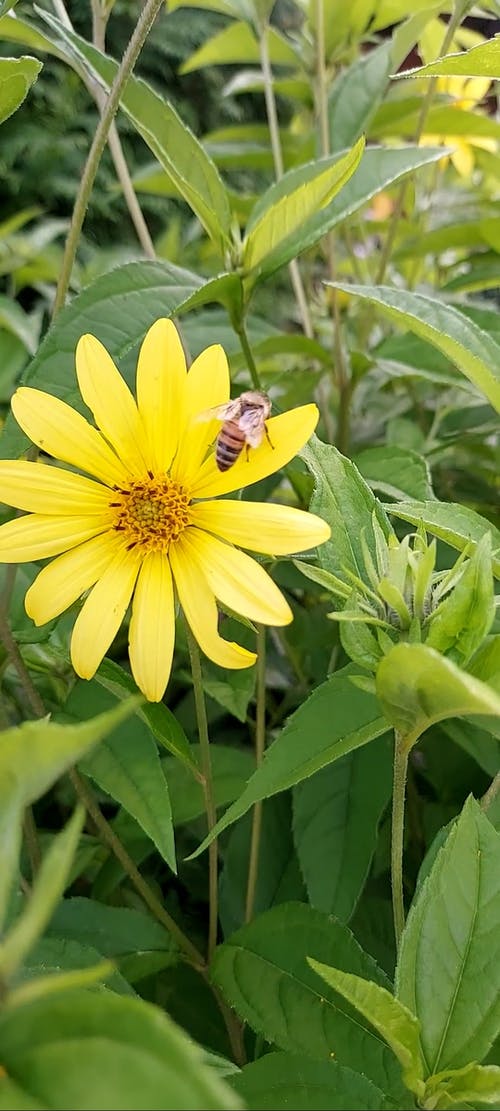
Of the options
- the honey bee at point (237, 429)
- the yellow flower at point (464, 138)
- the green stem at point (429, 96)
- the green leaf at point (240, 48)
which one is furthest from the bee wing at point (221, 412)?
the yellow flower at point (464, 138)

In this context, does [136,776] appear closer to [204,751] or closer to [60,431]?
[204,751]

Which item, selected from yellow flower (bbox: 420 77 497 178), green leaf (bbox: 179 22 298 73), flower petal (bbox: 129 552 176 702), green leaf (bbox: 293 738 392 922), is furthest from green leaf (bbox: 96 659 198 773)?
yellow flower (bbox: 420 77 497 178)

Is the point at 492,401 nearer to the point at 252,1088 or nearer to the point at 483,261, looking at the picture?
the point at 252,1088

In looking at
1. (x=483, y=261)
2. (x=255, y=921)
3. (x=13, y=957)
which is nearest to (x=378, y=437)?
(x=483, y=261)

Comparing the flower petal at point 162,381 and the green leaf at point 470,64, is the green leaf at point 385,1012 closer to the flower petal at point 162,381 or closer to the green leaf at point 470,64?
the flower petal at point 162,381

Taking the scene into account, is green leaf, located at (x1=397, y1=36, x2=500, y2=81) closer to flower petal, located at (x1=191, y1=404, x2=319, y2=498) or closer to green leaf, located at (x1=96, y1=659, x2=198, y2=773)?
flower petal, located at (x1=191, y1=404, x2=319, y2=498)

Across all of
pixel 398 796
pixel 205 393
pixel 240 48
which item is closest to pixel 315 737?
pixel 398 796
